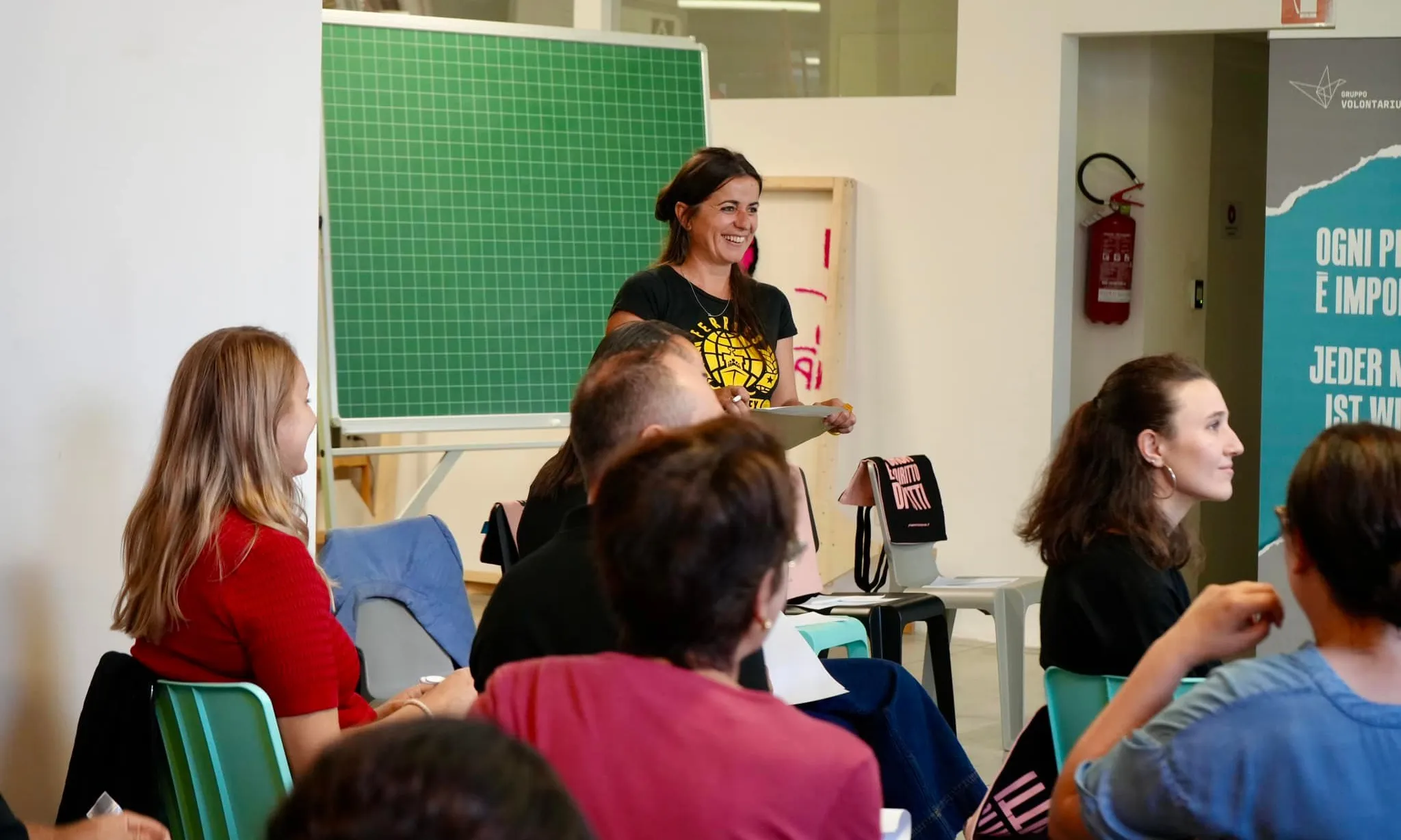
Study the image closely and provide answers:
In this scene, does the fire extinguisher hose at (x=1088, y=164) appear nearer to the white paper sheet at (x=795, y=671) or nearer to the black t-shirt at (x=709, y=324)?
the black t-shirt at (x=709, y=324)

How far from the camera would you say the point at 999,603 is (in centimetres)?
421

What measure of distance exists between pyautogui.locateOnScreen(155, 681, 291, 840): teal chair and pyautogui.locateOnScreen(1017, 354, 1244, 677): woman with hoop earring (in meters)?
1.14

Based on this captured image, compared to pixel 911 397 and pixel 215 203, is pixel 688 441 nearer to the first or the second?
pixel 215 203

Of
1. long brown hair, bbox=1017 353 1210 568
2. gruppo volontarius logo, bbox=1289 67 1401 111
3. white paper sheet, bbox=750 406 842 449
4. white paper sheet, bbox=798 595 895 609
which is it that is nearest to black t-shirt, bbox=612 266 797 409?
white paper sheet, bbox=750 406 842 449

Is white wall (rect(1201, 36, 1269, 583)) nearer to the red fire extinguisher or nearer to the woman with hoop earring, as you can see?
the red fire extinguisher

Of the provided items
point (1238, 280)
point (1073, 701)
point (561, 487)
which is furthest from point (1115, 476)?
point (1238, 280)

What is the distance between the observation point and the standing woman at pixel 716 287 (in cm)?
330

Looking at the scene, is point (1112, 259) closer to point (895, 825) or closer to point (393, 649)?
point (393, 649)

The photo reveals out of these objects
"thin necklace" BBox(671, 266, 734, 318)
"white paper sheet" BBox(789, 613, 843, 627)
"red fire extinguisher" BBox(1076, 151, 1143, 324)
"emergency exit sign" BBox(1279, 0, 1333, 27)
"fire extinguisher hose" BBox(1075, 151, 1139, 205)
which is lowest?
"white paper sheet" BBox(789, 613, 843, 627)

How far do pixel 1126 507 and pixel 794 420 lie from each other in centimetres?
95

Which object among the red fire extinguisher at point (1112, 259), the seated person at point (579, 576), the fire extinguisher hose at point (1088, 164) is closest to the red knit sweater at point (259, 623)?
the seated person at point (579, 576)

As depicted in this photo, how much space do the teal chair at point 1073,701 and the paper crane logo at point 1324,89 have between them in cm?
379

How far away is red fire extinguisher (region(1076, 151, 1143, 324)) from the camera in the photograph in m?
5.96

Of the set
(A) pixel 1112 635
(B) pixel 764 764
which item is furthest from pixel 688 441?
(A) pixel 1112 635
